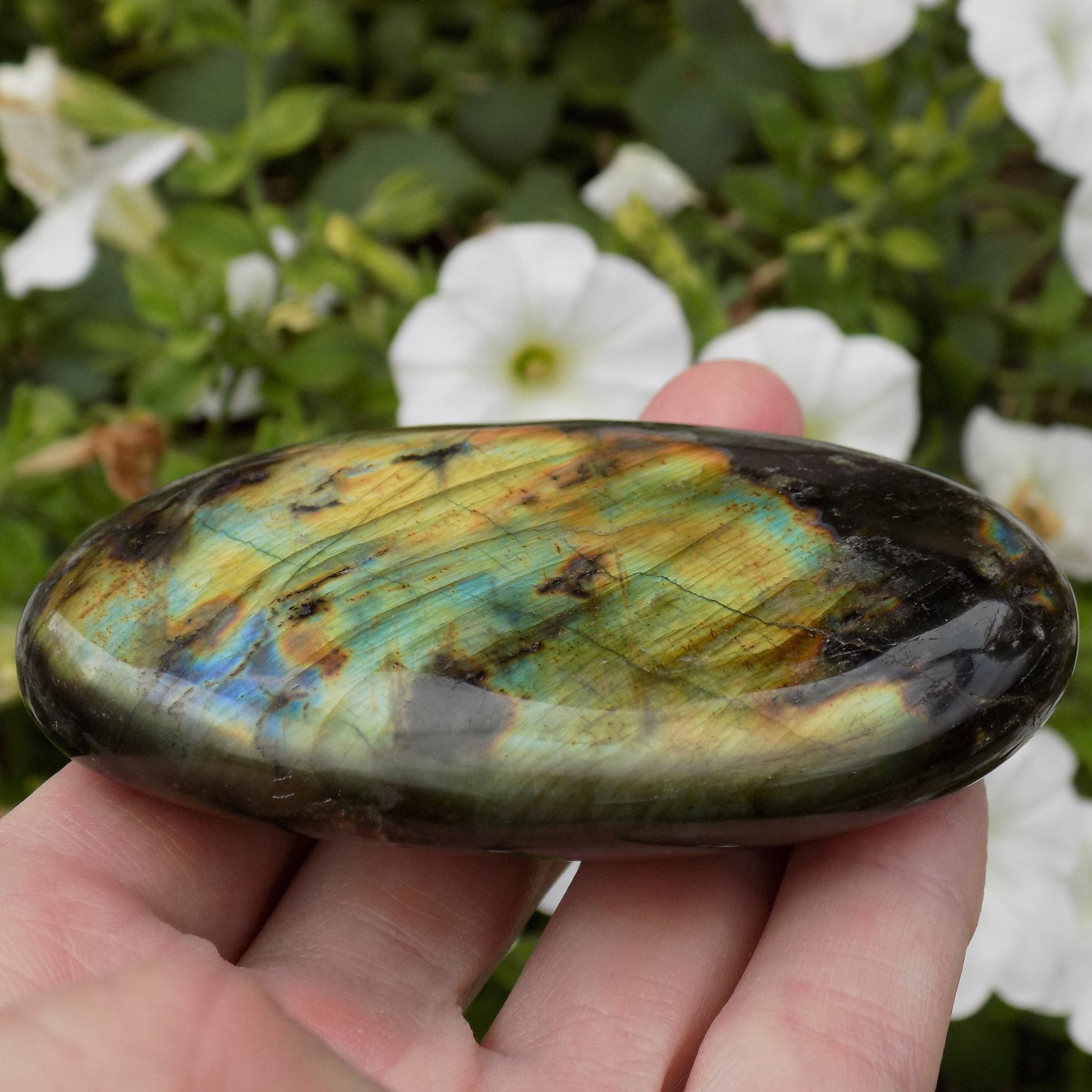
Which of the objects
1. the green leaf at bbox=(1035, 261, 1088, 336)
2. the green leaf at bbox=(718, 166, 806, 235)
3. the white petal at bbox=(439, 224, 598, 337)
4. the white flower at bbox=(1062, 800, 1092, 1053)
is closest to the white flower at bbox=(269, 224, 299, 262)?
the white petal at bbox=(439, 224, 598, 337)

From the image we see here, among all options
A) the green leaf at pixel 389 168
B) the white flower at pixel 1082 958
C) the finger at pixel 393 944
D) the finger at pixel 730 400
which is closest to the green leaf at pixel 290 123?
the green leaf at pixel 389 168

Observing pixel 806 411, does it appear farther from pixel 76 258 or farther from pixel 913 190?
pixel 76 258

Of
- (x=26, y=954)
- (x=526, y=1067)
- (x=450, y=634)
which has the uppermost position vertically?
(x=450, y=634)

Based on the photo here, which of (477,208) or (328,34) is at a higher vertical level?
(328,34)

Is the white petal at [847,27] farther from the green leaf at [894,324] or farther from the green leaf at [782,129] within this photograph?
the green leaf at [894,324]

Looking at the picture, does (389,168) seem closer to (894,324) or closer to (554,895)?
(894,324)

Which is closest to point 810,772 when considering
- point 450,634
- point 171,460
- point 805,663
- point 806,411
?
point 805,663

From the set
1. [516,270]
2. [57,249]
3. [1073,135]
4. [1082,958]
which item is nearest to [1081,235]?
[1073,135]

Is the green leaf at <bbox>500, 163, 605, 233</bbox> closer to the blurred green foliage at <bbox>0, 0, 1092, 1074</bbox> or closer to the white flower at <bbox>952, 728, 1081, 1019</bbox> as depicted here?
the blurred green foliage at <bbox>0, 0, 1092, 1074</bbox>
